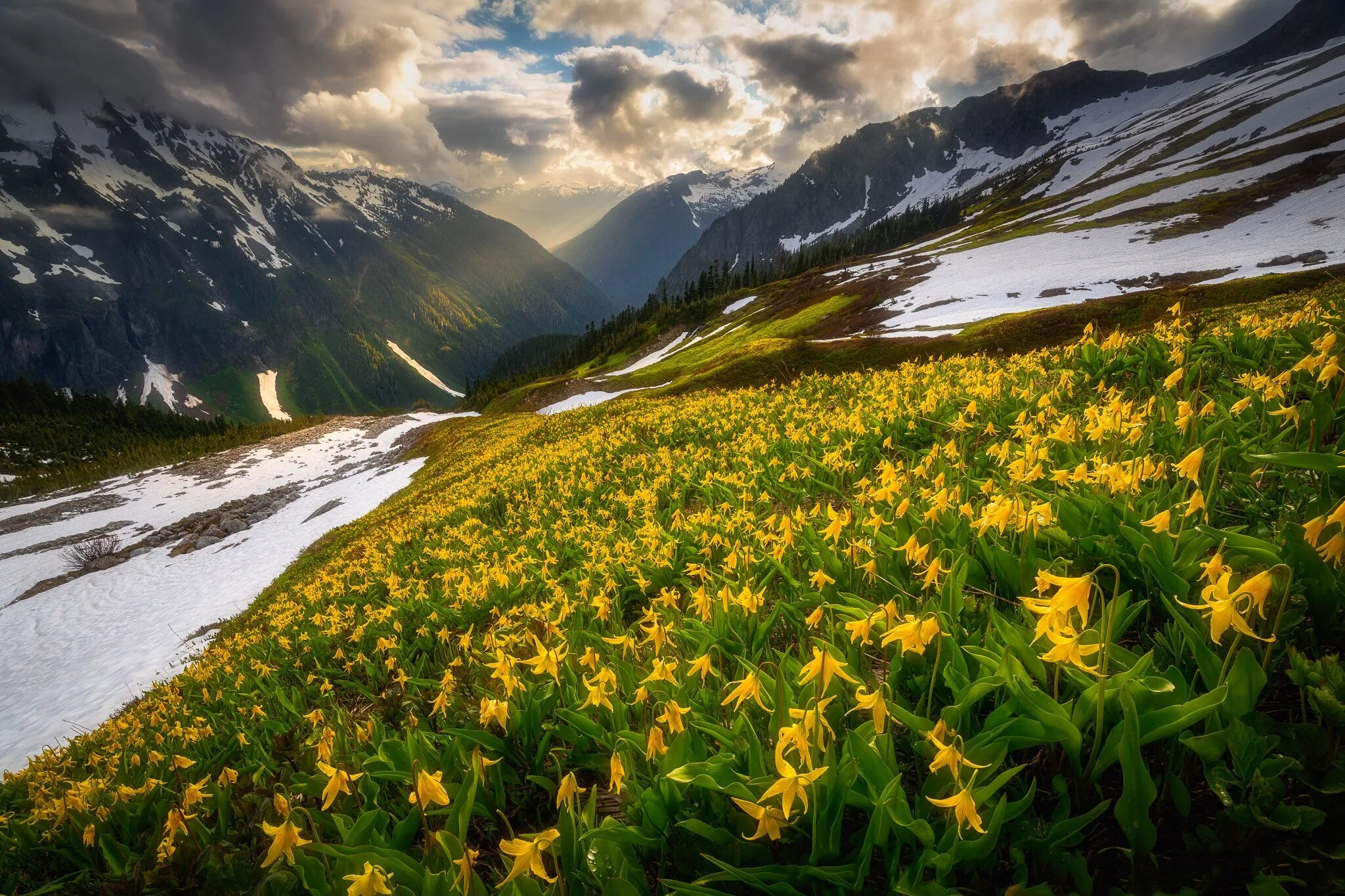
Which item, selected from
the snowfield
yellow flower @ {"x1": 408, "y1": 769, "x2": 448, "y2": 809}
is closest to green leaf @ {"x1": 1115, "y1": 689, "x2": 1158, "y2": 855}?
yellow flower @ {"x1": 408, "y1": 769, "x2": 448, "y2": 809}

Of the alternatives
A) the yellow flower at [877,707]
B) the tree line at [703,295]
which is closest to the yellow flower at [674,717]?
the yellow flower at [877,707]

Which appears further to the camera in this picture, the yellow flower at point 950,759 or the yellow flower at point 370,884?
the yellow flower at point 370,884

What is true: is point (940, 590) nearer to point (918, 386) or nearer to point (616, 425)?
point (918, 386)

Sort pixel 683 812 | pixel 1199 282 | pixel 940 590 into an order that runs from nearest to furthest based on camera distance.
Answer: pixel 683 812, pixel 940 590, pixel 1199 282

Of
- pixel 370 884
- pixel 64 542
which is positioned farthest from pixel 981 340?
pixel 64 542

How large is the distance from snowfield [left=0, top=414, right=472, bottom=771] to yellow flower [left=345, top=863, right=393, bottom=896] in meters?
13.7

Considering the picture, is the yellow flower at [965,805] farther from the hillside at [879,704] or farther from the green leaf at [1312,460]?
the green leaf at [1312,460]

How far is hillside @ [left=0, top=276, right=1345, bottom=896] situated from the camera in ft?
4.95

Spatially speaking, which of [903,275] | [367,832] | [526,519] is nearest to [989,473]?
[367,832]

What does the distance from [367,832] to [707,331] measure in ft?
277

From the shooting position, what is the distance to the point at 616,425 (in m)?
14.1

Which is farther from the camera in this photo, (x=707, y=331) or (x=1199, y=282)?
(x=707, y=331)

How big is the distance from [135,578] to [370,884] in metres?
34.2

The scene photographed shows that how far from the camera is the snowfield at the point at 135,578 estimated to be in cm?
1464
